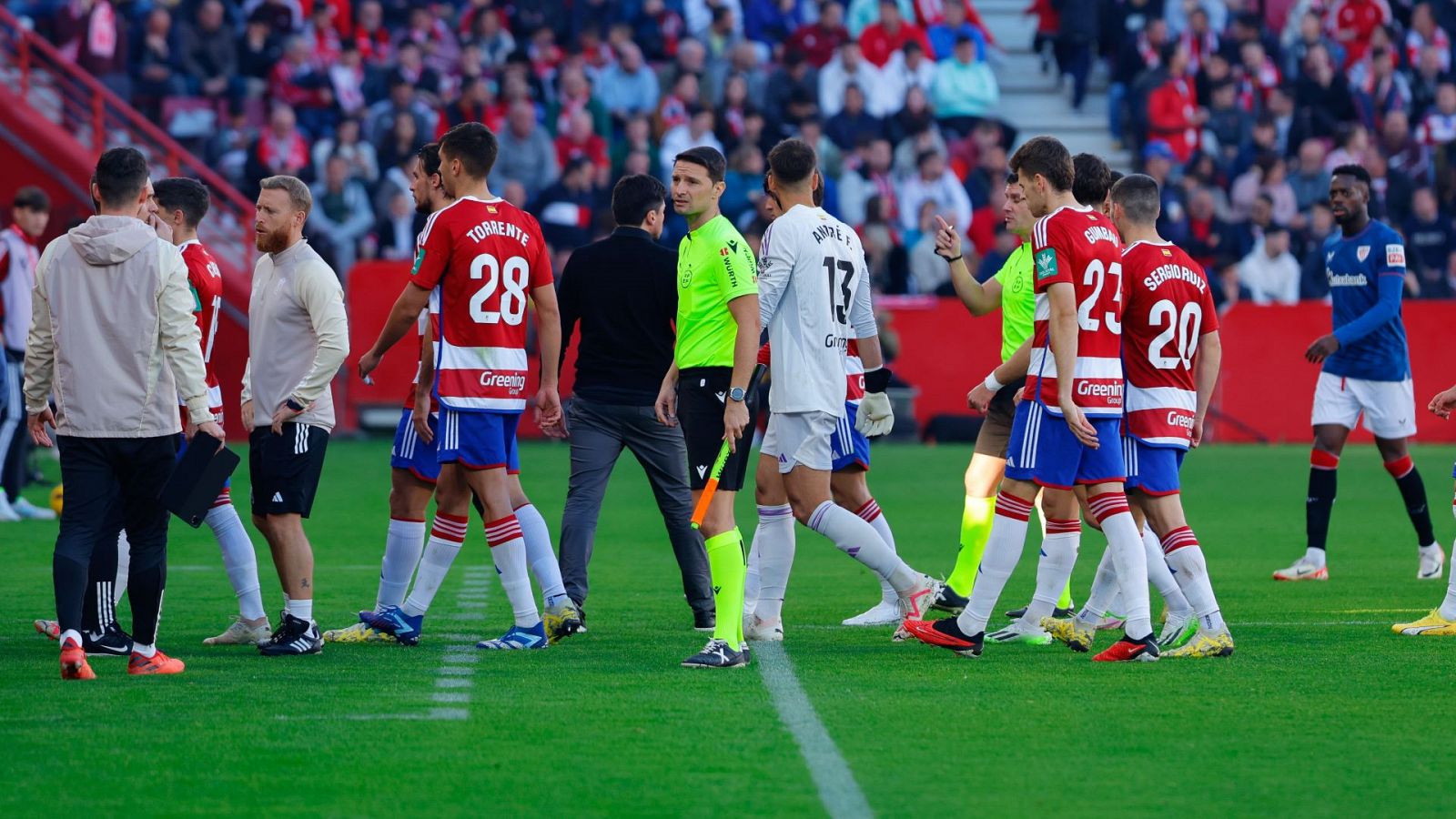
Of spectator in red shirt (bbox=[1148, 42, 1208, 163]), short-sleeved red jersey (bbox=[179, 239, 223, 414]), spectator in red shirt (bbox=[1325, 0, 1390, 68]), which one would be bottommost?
short-sleeved red jersey (bbox=[179, 239, 223, 414])

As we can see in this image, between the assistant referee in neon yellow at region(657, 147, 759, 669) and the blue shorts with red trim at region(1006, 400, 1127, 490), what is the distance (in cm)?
113

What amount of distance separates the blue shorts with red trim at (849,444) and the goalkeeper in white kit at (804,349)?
58 centimetres

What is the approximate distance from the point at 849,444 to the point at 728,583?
155 cm

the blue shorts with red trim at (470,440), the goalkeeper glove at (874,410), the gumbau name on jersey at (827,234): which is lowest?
the blue shorts with red trim at (470,440)

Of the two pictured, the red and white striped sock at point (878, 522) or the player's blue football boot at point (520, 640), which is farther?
the red and white striped sock at point (878, 522)

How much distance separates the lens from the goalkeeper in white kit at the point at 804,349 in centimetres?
773

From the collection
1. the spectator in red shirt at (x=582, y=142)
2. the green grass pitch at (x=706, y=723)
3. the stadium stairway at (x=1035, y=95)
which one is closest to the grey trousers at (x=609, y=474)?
the green grass pitch at (x=706, y=723)

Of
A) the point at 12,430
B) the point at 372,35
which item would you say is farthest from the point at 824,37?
the point at 12,430

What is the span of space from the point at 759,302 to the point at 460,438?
4.47 feet

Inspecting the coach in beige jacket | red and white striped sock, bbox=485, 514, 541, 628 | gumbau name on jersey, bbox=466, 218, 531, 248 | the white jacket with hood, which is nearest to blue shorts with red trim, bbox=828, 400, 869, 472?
red and white striped sock, bbox=485, 514, 541, 628

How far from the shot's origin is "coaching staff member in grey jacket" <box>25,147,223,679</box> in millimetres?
7031

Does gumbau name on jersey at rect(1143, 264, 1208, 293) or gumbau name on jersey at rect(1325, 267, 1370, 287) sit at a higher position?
gumbau name on jersey at rect(1325, 267, 1370, 287)

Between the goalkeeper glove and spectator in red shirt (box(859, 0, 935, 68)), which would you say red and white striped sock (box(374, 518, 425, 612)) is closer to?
the goalkeeper glove

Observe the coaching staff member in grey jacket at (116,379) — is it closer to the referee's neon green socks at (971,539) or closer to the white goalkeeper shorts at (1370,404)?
the referee's neon green socks at (971,539)
